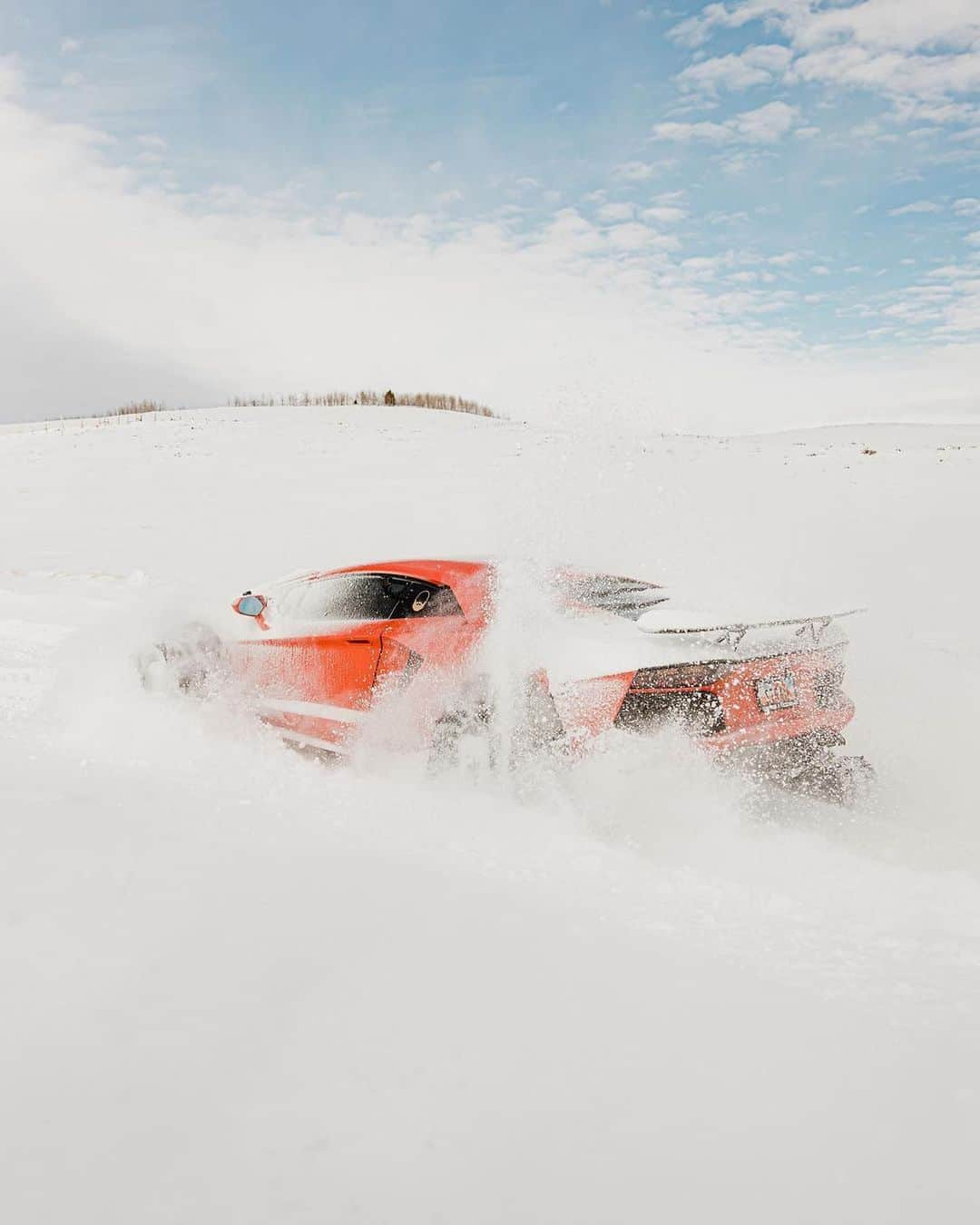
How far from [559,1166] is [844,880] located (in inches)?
80.5

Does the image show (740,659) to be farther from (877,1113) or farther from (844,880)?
(877,1113)

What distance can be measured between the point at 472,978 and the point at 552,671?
1717 mm

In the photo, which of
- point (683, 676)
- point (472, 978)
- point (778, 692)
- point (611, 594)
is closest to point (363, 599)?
point (611, 594)

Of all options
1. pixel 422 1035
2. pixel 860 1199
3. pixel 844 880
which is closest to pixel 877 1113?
pixel 860 1199

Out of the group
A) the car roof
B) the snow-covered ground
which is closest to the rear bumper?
the snow-covered ground

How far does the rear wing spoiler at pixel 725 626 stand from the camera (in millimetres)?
3781

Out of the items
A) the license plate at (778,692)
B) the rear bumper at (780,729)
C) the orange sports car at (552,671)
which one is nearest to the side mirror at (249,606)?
the orange sports car at (552,671)

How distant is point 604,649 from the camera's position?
3865 millimetres

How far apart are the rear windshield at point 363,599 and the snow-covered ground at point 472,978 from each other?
0.65 meters

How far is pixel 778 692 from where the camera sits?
3.90 m

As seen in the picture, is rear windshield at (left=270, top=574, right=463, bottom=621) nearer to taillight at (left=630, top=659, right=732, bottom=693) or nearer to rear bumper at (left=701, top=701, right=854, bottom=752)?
taillight at (left=630, top=659, right=732, bottom=693)

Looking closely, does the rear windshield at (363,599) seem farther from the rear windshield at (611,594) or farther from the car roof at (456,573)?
the rear windshield at (611,594)

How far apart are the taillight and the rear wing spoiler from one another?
0.11 meters

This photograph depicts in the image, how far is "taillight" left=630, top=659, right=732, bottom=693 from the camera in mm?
3721
